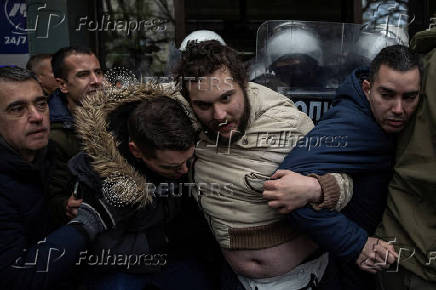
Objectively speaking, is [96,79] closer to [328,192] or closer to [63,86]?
[63,86]

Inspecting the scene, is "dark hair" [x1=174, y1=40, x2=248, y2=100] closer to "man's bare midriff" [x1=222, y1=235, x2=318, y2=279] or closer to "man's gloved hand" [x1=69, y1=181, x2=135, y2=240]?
"man's gloved hand" [x1=69, y1=181, x2=135, y2=240]

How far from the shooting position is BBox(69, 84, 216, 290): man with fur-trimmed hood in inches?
66.5

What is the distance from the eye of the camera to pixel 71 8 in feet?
13.1

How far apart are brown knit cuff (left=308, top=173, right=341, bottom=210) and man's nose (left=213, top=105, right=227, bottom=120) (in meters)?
0.45

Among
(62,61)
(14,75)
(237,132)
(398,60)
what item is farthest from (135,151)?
(62,61)

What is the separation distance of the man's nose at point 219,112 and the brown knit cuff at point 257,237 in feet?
1.57

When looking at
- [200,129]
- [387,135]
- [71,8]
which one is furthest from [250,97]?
[71,8]

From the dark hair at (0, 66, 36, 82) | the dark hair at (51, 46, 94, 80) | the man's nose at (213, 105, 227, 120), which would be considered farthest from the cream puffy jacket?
the dark hair at (51, 46, 94, 80)

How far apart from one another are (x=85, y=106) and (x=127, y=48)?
112 inches

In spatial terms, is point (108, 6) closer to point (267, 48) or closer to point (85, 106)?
point (267, 48)

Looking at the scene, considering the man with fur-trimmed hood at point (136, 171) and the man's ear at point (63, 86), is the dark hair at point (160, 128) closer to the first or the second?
the man with fur-trimmed hood at point (136, 171)

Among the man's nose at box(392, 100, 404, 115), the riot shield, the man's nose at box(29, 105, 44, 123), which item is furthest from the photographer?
the riot shield

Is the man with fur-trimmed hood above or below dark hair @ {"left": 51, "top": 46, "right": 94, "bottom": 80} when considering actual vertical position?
below

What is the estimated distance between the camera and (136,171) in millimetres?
1768
